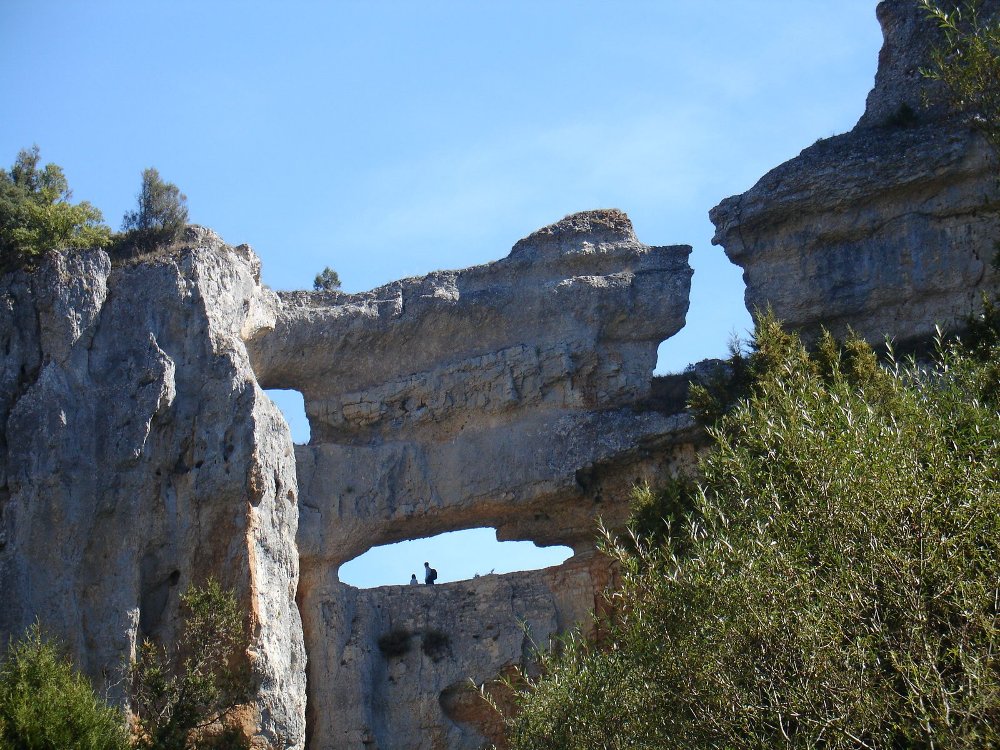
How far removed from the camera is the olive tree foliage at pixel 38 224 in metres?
21.4

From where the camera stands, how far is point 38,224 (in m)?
21.7

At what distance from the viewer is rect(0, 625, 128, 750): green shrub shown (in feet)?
51.9

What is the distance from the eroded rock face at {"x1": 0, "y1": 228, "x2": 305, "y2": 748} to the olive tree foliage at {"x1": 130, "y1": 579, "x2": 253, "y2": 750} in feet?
1.17

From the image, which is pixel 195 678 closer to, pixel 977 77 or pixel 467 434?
pixel 467 434

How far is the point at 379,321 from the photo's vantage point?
2741cm

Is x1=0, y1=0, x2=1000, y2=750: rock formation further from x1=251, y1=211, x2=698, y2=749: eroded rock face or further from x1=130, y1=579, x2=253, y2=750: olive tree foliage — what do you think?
x1=130, y1=579, x2=253, y2=750: olive tree foliage

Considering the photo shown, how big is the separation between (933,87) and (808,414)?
45.7 feet

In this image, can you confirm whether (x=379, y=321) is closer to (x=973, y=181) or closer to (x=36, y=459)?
(x=36, y=459)

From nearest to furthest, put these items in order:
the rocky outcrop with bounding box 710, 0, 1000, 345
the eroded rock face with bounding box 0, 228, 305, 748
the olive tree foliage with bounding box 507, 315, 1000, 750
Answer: the olive tree foliage with bounding box 507, 315, 1000, 750
the eroded rock face with bounding box 0, 228, 305, 748
the rocky outcrop with bounding box 710, 0, 1000, 345

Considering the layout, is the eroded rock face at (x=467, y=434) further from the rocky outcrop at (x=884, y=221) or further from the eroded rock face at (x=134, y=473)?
the eroded rock face at (x=134, y=473)

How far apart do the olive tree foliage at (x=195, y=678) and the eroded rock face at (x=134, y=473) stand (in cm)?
36

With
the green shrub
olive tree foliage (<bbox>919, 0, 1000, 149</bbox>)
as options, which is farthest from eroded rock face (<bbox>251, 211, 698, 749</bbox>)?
olive tree foliage (<bbox>919, 0, 1000, 149</bbox>)

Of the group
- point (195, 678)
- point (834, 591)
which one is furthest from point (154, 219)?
point (834, 591)

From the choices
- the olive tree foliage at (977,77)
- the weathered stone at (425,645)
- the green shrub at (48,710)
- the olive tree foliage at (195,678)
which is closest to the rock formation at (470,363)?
the weathered stone at (425,645)
